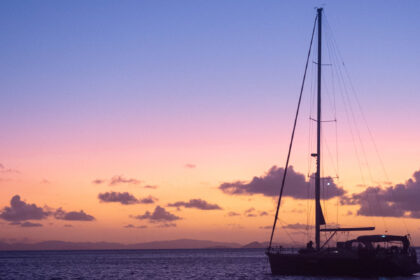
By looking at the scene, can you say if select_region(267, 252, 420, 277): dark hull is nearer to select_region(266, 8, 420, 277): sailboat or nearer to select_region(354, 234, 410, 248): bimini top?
select_region(266, 8, 420, 277): sailboat

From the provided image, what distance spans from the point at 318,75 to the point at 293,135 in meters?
7.28

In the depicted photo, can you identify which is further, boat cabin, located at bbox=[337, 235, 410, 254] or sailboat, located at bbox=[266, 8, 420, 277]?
boat cabin, located at bbox=[337, 235, 410, 254]

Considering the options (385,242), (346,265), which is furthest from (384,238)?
(346,265)

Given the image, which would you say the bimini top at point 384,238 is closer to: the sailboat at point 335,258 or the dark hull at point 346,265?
the sailboat at point 335,258

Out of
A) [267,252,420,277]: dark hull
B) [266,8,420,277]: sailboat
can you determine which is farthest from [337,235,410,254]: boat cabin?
[267,252,420,277]: dark hull

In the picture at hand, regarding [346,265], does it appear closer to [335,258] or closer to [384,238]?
[335,258]

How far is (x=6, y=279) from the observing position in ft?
287

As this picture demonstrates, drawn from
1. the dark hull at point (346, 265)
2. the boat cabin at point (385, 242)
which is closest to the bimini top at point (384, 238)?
the boat cabin at point (385, 242)

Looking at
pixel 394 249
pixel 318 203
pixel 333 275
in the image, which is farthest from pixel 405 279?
pixel 318 203

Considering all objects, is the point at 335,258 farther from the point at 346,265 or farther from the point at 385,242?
the point at 385,242

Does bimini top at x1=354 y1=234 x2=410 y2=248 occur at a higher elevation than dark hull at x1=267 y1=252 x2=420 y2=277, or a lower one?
higher

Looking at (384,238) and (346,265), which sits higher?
(384,238)

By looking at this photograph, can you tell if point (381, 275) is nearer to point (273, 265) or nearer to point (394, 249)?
point (394, 249)

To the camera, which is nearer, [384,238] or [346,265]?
[346,265]
